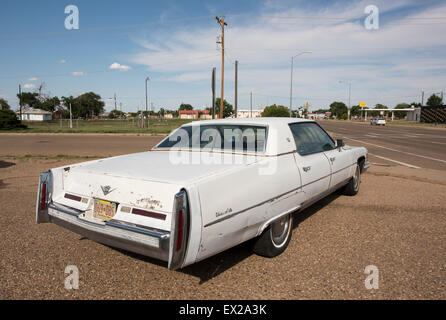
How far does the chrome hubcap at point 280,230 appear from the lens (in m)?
3.35

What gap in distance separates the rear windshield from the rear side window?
1.82ft

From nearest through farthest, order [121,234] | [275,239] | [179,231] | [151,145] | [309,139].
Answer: [179,231]
[121,234]
[275,239]
[309,139]
[151,145]

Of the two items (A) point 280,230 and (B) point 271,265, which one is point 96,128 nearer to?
(A) point 280,230

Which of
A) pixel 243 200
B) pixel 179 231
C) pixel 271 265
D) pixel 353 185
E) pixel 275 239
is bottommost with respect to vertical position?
pixel 271 265

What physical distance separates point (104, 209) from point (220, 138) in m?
1.67

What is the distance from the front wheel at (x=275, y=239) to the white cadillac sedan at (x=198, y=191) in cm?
1

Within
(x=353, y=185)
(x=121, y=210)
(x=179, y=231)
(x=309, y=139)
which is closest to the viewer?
(x=179, y=231)

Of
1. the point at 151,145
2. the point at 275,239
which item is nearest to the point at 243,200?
the point at 275,239

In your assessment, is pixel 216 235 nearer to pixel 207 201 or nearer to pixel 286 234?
pixel 207 201

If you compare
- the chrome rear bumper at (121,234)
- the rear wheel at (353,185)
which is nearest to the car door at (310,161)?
the rear wheel at (353,185)

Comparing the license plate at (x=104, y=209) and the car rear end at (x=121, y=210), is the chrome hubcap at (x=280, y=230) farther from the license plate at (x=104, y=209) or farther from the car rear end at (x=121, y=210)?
the license plate at (x=104, y=209)

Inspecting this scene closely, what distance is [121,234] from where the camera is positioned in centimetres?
257
